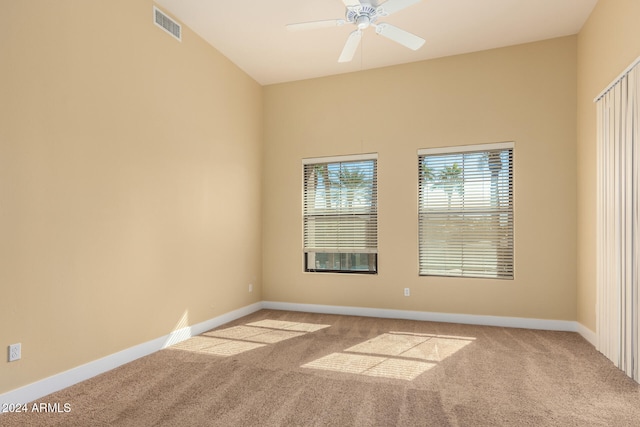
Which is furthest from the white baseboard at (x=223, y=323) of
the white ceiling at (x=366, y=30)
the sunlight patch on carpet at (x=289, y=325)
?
the white ceiling at (x=366, y=30)

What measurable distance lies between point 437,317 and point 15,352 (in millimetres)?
4450

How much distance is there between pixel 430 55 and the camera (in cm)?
483

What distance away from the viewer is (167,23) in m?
3.82

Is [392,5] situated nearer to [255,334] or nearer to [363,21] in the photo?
[363,21]

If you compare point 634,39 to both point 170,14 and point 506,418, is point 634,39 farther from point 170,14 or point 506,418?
point 170,14

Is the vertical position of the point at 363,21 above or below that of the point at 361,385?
above

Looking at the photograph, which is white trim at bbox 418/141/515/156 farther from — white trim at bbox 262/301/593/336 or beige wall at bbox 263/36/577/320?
white trim at bbox 262/301/593/336

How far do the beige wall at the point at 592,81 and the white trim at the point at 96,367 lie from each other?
452cm

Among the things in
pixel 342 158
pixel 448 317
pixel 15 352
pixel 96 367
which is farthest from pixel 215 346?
pixel 342 158

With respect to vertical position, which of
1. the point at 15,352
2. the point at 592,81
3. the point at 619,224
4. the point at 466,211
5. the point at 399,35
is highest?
the point at 399,35

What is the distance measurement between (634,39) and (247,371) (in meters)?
4.41

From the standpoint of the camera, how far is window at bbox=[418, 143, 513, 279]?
461cm

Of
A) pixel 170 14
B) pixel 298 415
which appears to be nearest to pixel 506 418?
pixel 298 415

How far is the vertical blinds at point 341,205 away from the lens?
5238mm
